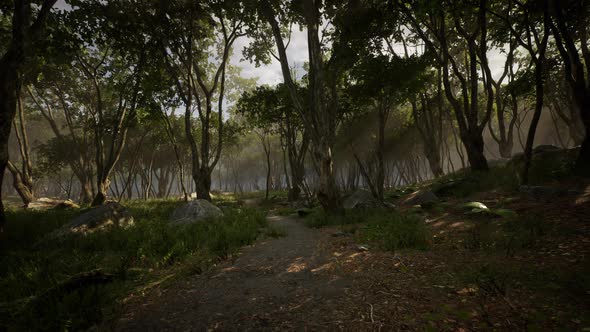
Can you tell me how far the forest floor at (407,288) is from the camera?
2465 millimetres

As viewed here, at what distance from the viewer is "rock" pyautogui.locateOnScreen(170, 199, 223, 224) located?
9.76 metres

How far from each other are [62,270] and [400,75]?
44.7ft

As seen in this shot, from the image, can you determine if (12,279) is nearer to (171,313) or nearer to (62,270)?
(62,270)

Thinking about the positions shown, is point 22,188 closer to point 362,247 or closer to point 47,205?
point 47,205

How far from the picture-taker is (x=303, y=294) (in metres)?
3.34

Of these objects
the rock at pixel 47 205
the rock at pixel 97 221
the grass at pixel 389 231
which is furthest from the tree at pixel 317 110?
the rock at pixel 47 205

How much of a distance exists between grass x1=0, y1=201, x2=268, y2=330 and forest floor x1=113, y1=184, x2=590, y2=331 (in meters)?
0.47

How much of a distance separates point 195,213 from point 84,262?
544cm

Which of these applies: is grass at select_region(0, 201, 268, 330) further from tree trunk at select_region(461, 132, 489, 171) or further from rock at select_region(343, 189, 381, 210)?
tree trunk at select_region(461, 132, 489, 171)

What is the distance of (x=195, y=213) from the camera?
33.3 feet

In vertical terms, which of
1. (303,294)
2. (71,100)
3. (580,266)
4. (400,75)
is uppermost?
(71,100)

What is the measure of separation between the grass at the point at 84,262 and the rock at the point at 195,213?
1791 mm

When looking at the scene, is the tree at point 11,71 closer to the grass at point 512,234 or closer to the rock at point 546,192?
the grass at point 512,234

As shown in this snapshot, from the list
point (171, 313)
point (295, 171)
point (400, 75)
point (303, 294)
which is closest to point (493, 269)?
point (303, 294)
